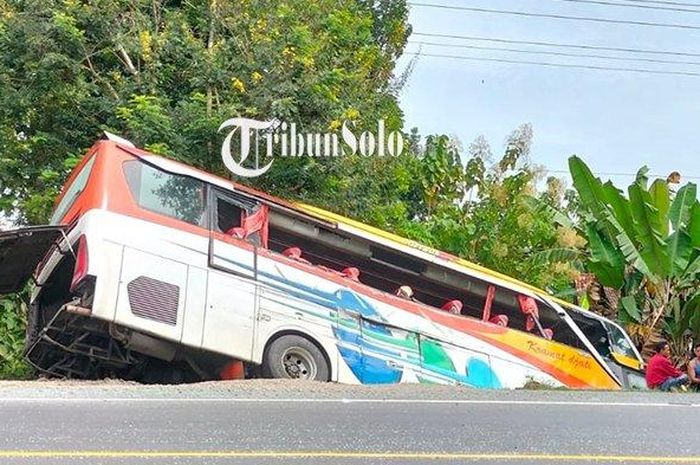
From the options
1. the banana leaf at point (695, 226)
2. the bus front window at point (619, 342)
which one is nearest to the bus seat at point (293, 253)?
the bus front window at point (619, 342)

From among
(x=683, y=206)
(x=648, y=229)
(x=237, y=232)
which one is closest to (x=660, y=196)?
(x=683, y=206)

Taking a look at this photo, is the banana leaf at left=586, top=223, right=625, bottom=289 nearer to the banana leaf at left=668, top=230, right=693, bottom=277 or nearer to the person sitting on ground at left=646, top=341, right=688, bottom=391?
the banana leaf at left=668, top=230, right=693, bottom=277

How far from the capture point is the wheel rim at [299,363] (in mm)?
10172

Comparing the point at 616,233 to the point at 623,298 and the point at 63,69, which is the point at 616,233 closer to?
the point at 623,298

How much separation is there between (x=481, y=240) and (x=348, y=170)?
20.4ft

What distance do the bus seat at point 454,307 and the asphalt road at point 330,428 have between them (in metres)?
3.34

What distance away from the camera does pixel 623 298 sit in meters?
15.9

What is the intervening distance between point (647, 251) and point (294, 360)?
725cm

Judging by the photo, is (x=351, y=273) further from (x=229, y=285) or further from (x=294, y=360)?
(x=229, y=285)

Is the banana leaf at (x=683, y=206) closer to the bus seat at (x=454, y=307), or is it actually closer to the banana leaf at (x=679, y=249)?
the banana leaf at (x=679, y=249)

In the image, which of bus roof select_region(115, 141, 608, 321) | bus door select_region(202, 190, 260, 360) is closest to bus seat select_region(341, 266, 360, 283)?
bus roof select_region(115, 141, 608, 321)

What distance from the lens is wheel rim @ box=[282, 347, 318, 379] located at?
10172 mm

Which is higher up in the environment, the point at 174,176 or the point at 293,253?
the point at 174,176

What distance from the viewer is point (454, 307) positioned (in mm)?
11789
